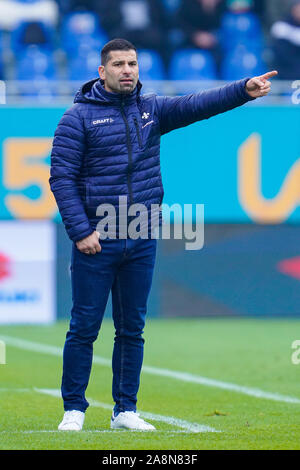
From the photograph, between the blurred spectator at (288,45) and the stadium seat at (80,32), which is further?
the stadium seat at (80,32)

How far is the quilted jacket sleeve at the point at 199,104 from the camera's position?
6.12 meters

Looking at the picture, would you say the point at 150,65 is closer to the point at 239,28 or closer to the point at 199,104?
the point at 239,28

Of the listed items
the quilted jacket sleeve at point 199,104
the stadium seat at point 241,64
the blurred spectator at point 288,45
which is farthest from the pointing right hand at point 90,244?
the stadium seat at point 241,64

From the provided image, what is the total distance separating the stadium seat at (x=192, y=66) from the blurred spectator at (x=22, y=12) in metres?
1.84

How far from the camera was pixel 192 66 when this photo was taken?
15.0 m

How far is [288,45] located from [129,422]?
9050mm

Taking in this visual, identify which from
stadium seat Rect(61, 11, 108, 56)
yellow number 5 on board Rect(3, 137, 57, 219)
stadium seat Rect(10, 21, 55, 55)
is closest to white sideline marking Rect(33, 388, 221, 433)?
yellow number 5 on board Rect(3, 137, 57, 219)

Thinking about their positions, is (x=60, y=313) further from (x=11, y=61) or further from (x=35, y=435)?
(x=35, y=435)

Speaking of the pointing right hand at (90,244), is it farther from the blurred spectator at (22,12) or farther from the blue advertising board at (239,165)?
the blurred spectator at (22,12)

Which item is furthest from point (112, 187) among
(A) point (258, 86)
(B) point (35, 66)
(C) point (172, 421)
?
(B) point (35, 66)

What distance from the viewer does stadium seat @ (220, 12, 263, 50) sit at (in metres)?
15.8

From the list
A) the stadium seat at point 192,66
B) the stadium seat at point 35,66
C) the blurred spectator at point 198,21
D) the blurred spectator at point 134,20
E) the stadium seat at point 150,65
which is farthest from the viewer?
the blurred spectator at point 198,21
